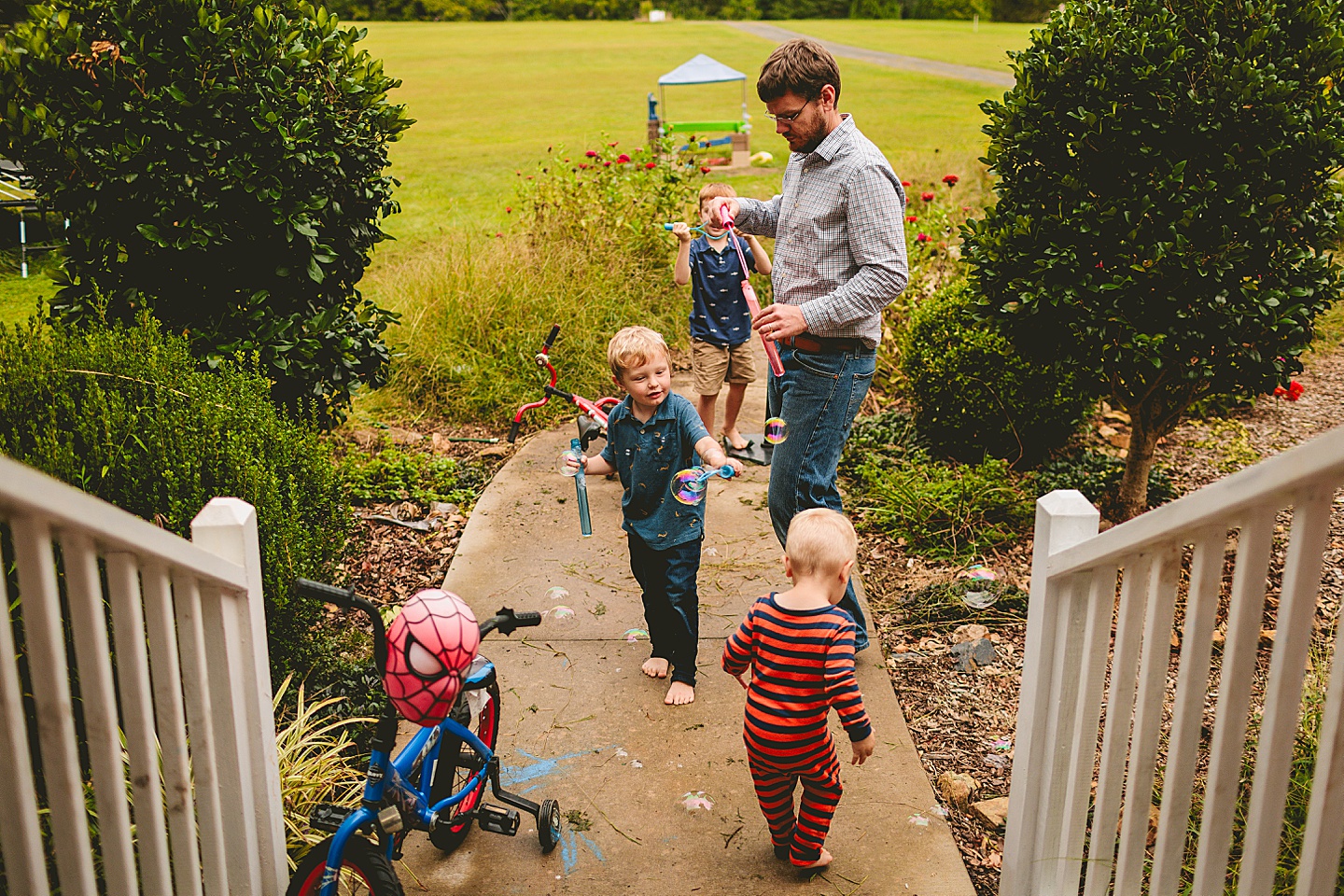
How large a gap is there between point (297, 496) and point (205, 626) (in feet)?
5.27

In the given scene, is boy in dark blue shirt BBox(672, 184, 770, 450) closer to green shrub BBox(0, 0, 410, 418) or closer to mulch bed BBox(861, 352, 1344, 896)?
mulch bed BBox(861, 352, 1344, 896)

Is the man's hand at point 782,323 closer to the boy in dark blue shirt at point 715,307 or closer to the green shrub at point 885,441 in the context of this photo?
the boy in dark blue shirt at point 715,307

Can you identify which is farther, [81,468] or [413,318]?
[413,318]

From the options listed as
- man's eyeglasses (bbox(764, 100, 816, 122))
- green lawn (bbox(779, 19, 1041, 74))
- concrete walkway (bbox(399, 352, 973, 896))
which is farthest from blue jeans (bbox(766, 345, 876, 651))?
green lawn (bbox(779, 19, 1041, 74))

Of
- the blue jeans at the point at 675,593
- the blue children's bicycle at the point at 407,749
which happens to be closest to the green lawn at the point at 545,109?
the blue jeans at the point at 675,593

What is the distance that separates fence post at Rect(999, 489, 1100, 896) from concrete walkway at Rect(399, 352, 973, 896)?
Result: 0.36 meters

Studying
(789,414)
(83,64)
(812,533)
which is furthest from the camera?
(83,64)

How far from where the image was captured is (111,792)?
1896 millimetres

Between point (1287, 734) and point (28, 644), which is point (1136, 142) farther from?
point (28, 644)

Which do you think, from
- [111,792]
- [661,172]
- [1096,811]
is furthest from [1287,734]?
[661,172]

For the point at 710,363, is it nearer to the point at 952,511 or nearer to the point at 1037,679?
the point at 952,511

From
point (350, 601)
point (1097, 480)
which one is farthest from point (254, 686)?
point (1097, 480)

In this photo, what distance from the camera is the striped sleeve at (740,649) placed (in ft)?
9.12

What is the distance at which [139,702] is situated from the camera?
6.47 feet
